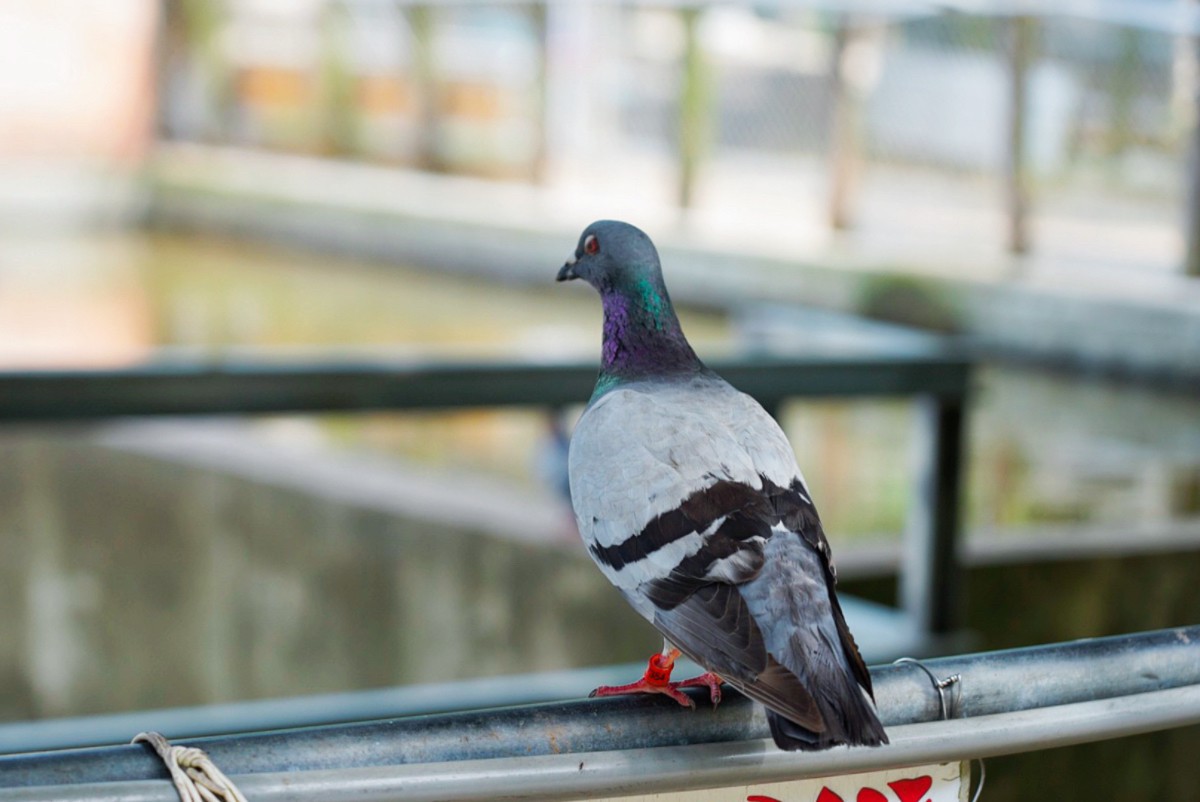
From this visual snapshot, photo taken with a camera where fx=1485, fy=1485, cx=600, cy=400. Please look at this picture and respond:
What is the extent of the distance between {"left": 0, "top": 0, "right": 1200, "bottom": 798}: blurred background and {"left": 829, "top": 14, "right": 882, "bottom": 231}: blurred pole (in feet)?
0.07

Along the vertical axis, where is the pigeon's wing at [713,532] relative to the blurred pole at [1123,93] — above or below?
below

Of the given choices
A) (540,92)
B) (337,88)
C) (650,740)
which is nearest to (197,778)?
(650,740)

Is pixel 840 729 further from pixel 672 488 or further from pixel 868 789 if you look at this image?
pixel 672 488

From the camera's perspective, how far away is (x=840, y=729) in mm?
921

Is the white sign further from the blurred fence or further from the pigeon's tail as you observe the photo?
the blurred fence

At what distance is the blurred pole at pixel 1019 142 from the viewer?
703cm

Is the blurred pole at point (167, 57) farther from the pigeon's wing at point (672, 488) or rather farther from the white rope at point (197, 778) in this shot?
the white rope at point (197, 778)

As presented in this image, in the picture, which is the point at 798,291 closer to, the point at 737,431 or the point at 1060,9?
the point at 1060,9

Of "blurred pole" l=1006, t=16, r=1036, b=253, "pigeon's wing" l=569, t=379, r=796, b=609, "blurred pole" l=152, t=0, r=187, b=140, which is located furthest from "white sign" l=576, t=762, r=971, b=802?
"blurred pole" l=152, t=0, r=187, b=140

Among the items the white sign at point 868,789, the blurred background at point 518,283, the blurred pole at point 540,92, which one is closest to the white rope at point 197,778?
the white sign at point 868,789

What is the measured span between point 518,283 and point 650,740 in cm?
928

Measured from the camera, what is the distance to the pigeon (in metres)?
0.99

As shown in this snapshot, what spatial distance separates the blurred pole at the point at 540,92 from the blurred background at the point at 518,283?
3 cm

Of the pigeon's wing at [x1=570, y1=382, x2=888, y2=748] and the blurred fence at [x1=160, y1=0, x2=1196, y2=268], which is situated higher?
the blurred fence at [x1=160, y1=0, x2=1196, y2=268]
